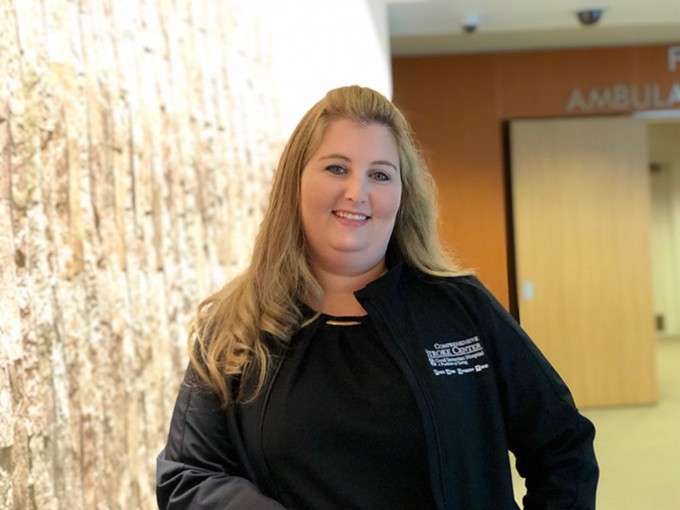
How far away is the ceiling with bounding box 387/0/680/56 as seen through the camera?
436 cm

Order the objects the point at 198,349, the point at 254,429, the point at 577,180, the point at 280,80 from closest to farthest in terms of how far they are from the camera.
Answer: the point at 254,429, the point at 198,349, the point at 577,180, the point at 280,80

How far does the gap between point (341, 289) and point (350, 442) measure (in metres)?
0.26

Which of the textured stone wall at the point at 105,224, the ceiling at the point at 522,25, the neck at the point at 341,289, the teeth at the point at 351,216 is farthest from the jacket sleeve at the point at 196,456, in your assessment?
the ceiling at the point at 522,25

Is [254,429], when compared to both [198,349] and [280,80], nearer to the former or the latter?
[198,349]

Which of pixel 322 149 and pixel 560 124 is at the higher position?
pixel 560 124

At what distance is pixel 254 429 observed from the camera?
120 cm

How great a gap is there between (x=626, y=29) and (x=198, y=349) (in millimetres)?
4536

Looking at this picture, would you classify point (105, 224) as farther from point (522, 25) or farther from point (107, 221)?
point (522, 25)

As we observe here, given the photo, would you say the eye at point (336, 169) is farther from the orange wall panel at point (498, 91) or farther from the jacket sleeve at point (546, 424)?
the orange wall panel at point (498, 91)

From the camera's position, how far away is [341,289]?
132 cm

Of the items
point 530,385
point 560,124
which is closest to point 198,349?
point 530,385

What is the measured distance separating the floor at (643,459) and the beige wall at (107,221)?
1.31 m

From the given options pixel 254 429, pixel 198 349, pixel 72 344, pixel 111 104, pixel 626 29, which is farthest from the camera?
pixel 626 29

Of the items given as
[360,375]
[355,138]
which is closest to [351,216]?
[355,138]
